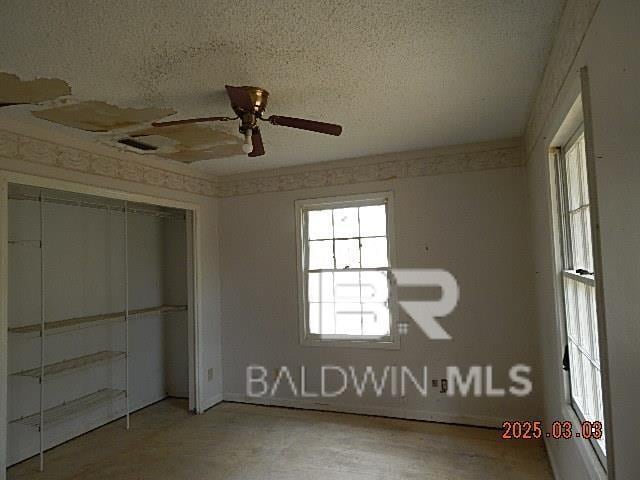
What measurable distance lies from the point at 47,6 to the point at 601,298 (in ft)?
7.60

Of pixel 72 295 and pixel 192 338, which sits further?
pixel 192 338

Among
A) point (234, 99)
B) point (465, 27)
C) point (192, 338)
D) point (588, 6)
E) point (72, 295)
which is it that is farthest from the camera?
point (192, 338)

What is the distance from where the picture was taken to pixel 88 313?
13.1 feet

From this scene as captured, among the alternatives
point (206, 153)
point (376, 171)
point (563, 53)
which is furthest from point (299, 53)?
point (376, 171)

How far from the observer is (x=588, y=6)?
4.51 ft

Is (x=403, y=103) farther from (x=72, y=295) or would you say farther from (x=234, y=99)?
(x=72, y=295)

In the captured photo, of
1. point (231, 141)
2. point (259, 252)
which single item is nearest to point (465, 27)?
point (231, 141)

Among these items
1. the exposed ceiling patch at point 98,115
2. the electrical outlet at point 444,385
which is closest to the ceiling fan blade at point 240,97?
the exposed ceiling patch at point 98,115

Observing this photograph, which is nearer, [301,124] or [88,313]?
[301,124]

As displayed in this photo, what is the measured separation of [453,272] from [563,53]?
2.28 m

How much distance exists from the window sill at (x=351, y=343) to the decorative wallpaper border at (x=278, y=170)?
1595mm

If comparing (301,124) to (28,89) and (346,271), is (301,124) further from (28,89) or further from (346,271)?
(346,271)

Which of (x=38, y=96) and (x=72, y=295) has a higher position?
(x=38, y=96)

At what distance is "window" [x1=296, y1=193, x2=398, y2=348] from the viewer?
13.3ft
